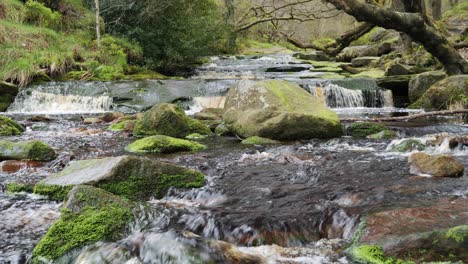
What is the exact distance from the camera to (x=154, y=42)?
21.0 m

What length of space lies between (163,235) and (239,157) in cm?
381

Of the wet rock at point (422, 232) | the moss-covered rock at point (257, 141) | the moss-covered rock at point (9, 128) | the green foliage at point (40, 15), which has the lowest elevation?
the moss-covered rock at point (9, 128)

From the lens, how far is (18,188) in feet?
17.4

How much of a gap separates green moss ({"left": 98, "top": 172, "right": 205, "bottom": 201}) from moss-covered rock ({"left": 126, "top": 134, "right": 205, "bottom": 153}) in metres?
2.26

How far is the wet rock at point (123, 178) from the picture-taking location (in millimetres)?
4922

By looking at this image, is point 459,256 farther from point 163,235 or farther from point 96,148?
point 96,148

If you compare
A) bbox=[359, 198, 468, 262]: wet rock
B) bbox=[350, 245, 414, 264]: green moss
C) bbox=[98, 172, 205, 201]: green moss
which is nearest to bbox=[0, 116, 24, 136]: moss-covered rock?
bbox=[98, 172, 205, 201]: green moss

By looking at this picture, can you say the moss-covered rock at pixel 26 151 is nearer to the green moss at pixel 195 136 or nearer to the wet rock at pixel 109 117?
the green moss at pixel 195 136

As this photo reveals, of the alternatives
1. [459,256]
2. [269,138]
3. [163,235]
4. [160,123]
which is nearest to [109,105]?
[160,123]

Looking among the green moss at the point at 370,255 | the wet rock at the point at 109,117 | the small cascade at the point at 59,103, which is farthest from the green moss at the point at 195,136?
the small cascade at the point at 59,103

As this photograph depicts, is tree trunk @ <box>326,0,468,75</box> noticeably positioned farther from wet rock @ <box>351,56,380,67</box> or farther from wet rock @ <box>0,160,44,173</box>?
wet rock @ <box>351,56,380,67</box>

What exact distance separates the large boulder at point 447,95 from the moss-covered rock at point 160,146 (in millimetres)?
7062

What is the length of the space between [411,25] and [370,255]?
7577 mm

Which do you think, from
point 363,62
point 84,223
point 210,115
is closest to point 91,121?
point 210,115
